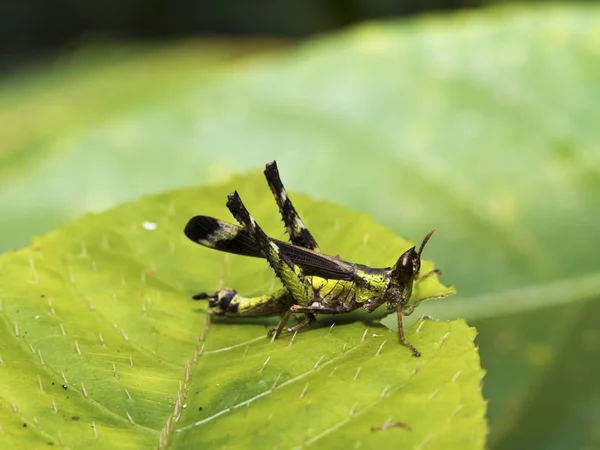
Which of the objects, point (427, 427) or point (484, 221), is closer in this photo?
point (427, 427)

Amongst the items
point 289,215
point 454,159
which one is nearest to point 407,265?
point 289,215

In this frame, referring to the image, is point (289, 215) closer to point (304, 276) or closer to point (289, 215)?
point (289, 215)

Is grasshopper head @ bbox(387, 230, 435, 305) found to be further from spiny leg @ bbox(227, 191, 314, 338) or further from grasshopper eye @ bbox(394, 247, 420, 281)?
spiny leg @ bbox(227, 191, 314, 338)

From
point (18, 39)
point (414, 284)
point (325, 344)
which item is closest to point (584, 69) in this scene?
point (414, 284)

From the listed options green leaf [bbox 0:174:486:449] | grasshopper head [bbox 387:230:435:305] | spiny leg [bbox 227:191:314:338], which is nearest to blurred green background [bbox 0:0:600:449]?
grasshopper head [bbox 387:230:435:305]

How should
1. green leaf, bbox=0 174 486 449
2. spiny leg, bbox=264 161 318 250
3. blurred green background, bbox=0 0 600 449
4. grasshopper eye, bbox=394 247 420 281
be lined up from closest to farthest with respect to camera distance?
green leaf, bbox=0 174 486 449 < grasshopper eye, bbox=394 247 420 281 < spiny leg, bbox=264 161 318 250 < blurred green background, bbox=0 0 600 449

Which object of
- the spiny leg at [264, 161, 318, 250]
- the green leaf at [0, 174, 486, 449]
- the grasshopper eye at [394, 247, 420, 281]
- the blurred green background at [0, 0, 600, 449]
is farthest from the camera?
the blurred green background at [0, 0, 600, 449]

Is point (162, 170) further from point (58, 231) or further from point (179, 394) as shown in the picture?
point (179, 394)

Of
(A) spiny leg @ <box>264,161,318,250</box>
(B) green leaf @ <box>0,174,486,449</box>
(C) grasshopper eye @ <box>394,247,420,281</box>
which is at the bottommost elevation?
(B) green leaf @ <box>0,174,486,449</box>
